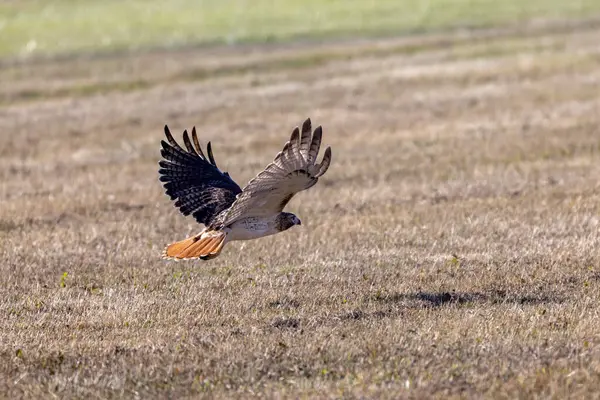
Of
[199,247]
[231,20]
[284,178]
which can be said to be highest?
[284,178]

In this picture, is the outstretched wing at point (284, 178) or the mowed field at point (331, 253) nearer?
the mowed field at point (331, 253)

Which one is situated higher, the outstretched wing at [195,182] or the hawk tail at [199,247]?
the outstretched wing at [195,182]

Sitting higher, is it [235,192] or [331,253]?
[235,192]

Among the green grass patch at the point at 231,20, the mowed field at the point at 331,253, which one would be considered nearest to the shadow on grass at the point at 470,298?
the mowed field at the point at 331,253

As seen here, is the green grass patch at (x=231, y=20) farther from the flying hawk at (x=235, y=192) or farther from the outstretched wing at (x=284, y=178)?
the outstretched wing at (x=284, y=178)

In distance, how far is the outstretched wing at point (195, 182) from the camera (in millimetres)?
11766

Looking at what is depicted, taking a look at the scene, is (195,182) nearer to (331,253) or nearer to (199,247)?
(199,247)

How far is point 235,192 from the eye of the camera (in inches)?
467

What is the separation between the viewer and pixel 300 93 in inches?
1144

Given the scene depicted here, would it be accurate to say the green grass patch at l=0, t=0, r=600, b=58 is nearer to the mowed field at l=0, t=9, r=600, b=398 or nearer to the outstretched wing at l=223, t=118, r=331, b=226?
the mowed field at l=0, t=9, r=600, b=398

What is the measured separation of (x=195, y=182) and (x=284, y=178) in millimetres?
2284

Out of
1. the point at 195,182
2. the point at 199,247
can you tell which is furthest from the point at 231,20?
the point at 199,247

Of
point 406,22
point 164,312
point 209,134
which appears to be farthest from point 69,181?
point 406,22

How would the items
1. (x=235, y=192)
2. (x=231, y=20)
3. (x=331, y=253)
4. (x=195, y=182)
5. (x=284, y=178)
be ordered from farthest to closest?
(x=231, y=20), (x=331, y=253), (x=195, y=182), (x=235, y=192), (x=284, y=178)
